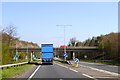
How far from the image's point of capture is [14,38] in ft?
277

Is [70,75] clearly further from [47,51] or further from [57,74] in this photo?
[47,51]

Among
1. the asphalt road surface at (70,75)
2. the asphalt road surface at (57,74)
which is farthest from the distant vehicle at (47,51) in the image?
the asphalt road surface at (70,75)

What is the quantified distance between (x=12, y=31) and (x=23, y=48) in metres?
56.3

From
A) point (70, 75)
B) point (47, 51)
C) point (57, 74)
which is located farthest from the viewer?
point (47, 51)

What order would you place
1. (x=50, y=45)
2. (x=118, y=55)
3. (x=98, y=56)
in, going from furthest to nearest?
(x=98, y=56)
(x=118, y=55)
(x=50, y=45)

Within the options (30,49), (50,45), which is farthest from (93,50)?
(50,45)

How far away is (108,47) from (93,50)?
3099cm

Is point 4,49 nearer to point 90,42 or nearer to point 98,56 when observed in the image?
point 98,56

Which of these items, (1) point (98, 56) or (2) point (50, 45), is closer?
(2) point (50, 45)

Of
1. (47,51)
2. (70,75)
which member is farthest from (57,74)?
(47,51)

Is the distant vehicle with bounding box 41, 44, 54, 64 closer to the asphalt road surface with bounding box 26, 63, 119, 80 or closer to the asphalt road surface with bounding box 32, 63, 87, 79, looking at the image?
the asphalt road surface with bounding box 32, 63, 87, 79

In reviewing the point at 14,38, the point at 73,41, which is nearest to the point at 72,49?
the point at 73,41

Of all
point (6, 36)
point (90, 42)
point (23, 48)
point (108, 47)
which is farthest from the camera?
point (90, 42)

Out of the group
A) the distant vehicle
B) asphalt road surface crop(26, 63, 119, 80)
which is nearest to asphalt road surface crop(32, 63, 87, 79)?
asphalt road surface crop(26, 63, 119, 80)
